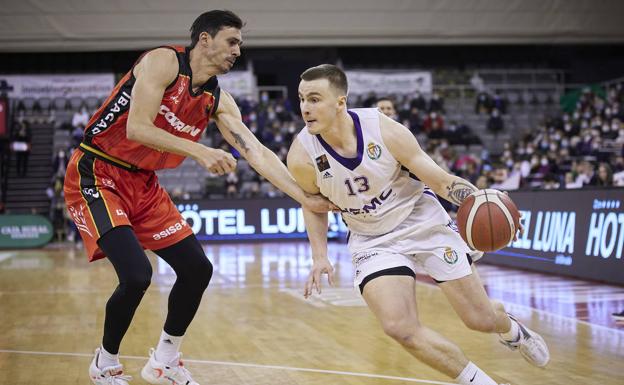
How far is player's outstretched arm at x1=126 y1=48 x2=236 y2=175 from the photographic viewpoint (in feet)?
15.4

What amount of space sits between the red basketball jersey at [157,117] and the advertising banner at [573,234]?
22.1 feet

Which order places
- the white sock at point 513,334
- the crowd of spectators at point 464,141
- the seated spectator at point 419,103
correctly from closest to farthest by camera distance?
the white sock at point 513,334, the crowd of spectators at point 464,141, the seated spectator at point 419,103

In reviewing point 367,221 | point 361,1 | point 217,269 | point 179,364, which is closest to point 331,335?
point 179,364

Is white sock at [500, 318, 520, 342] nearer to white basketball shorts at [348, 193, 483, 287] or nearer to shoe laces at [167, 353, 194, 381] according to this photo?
white basketball shorts at [348, 193, 483, 287]

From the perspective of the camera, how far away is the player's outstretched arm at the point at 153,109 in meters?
4.68

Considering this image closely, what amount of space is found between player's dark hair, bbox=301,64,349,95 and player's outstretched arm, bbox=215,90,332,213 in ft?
2.33

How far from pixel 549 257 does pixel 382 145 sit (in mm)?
8246

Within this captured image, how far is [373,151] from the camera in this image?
4.68 m

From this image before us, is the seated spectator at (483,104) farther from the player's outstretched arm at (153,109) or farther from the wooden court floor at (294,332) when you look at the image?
the player's outstretched arm at (153,109)

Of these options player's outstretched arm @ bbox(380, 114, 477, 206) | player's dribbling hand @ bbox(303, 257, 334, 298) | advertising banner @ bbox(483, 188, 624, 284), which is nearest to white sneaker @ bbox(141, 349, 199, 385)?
player's dribbling hand @ bbox(303, 257, 334, 298)

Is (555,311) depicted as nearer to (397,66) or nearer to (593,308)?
(593,308)

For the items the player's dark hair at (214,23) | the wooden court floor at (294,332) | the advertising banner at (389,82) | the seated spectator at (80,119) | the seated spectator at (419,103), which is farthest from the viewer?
the advertising banner at (389,82)

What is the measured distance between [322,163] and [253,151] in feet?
2.60

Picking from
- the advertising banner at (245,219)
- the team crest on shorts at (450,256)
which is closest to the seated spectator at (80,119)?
the advertising banner at (245,219)
